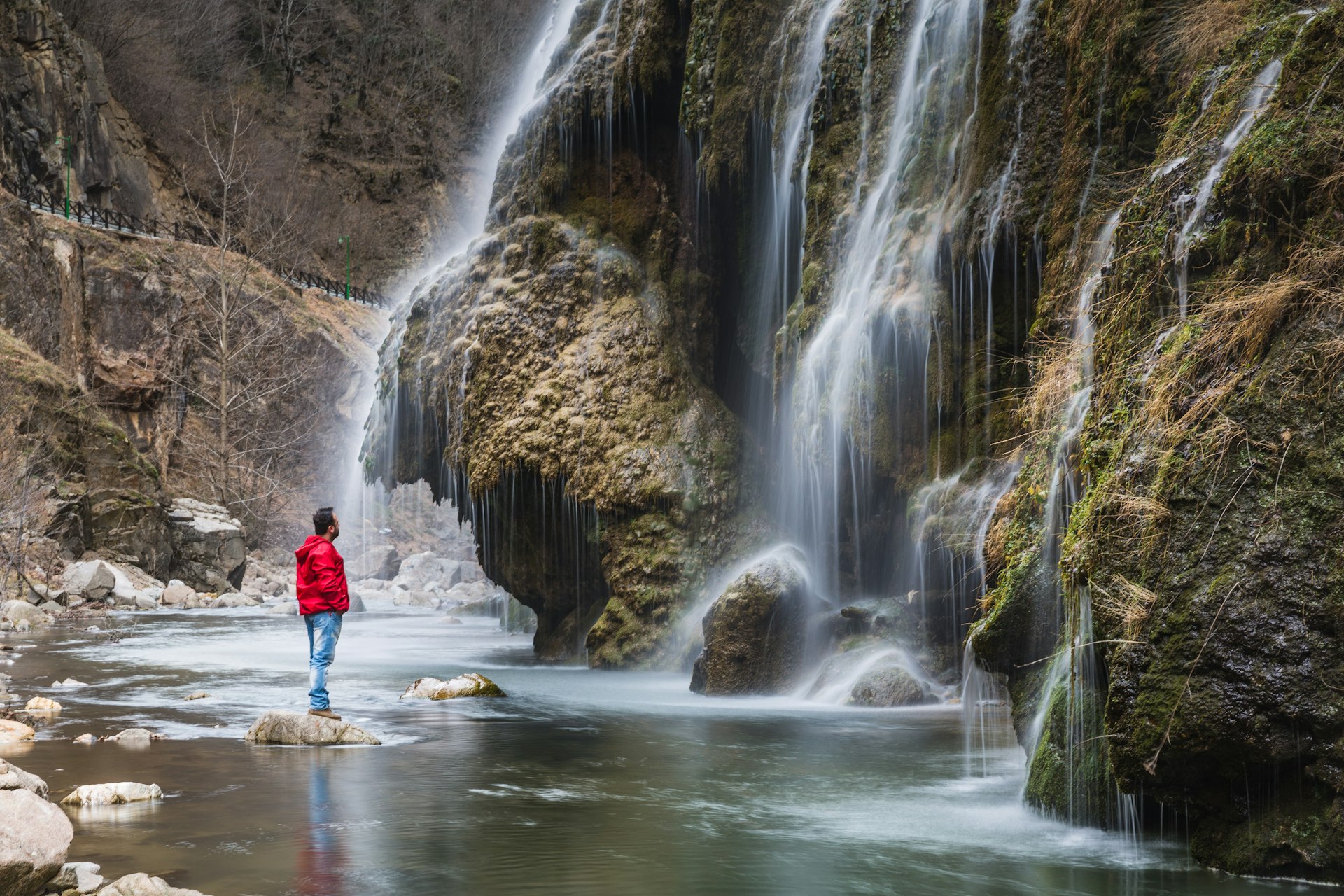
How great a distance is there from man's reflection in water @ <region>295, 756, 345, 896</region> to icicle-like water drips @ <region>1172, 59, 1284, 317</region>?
5540mm

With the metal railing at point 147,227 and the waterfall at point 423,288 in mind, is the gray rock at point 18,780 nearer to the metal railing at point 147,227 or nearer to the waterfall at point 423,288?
the waterfall at point 423,288

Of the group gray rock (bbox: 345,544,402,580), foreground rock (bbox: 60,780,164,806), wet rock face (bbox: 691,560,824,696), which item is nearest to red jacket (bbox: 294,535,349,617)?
foreground rock (bbox: 60,780,164,806)

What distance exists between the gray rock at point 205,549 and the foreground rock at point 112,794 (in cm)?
2800

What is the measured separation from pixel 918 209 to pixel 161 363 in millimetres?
37845

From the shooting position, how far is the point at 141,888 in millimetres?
4844

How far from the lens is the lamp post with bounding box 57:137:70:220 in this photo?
142 feet

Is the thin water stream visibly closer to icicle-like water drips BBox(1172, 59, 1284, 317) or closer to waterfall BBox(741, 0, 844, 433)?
icicle-like water drips BBox(1172, 59, 1284, 317)

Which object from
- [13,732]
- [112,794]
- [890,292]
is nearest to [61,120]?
[890,292]

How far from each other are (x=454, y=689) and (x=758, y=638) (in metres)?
3.61

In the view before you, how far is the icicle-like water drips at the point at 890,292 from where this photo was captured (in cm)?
1358

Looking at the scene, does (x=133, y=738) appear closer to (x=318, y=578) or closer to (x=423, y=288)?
(x=318, y=578)

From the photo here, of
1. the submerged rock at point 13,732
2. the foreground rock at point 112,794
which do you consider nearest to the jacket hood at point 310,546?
the submerged rock at point 13,732

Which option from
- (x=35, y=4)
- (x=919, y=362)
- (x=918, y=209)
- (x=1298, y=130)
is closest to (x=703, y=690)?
(x=919, y=362)

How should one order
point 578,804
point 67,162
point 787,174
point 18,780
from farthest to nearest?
point 67,162
point 787,174
point 578,804
point 18,780
